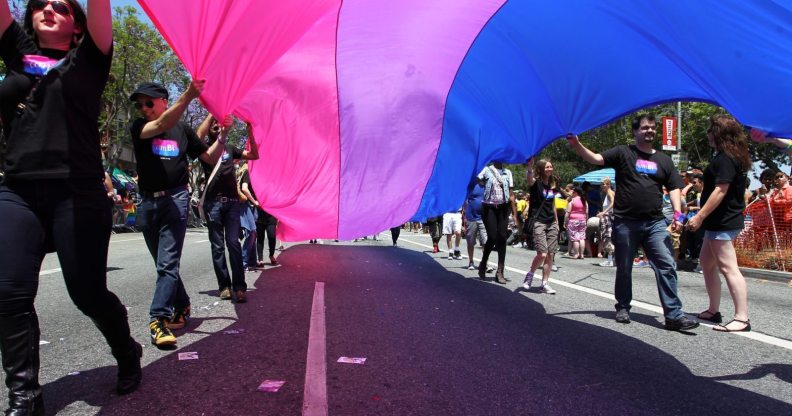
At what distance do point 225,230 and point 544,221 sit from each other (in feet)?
13.4

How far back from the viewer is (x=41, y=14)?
256 cm

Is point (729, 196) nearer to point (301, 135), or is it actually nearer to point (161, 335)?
point (301, 135)

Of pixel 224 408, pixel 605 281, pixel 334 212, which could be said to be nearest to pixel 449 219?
pixel 605 281

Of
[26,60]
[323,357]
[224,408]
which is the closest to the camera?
[26,60]

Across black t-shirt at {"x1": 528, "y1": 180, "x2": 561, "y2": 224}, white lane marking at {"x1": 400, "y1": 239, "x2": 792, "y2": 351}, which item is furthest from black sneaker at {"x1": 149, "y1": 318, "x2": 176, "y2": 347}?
black t-shirt at {"x1": 528, "y1": 180, "x2": 561, "y2": 224}

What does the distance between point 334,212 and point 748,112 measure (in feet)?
12.7

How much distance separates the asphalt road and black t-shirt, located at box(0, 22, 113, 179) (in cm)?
119

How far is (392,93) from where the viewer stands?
4797 millimetres

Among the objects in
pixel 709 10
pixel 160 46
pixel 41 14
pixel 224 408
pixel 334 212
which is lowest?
pixel 224 408

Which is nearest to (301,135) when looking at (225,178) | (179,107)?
(225,178)

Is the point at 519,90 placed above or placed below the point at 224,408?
above

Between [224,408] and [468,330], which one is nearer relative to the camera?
[224,408]

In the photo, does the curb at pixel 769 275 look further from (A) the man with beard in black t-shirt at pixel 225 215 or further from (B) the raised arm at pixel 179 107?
(B) the raised arm at pixel 179 107

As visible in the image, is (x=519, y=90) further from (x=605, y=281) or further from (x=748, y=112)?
(x=605, y=281)
